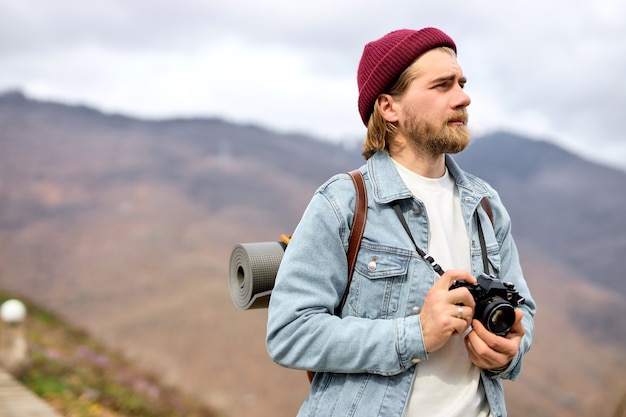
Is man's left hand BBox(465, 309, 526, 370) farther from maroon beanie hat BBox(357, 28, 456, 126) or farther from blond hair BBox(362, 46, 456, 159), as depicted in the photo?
maroon beanie hat BBox(357, 28, 456, 126)

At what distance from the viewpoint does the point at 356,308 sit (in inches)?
60.0

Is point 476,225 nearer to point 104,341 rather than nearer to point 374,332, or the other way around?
point 374,332

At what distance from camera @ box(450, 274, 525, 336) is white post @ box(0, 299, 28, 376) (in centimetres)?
488

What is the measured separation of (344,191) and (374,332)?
1.16ft

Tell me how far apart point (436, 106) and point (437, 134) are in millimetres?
70

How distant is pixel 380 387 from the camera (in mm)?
1479

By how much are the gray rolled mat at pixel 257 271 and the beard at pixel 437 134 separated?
479 millimetres

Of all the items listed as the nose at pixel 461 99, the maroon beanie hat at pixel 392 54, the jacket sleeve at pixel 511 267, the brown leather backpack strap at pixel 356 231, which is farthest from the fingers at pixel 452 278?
the maroon beanie hat at pixel 392 54

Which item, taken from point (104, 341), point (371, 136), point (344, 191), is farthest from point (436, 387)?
point (104, 341)

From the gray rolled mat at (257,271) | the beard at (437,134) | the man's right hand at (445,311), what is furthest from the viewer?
the gray rolled mat at (257,271)

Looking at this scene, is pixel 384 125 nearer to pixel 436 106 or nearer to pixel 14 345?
pixel 436 106

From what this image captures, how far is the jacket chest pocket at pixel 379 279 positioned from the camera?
4.93 feet

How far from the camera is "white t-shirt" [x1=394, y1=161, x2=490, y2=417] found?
1490 mm

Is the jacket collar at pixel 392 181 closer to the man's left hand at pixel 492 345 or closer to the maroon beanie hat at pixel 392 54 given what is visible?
the maroon beanie hat at pixel 392 54
